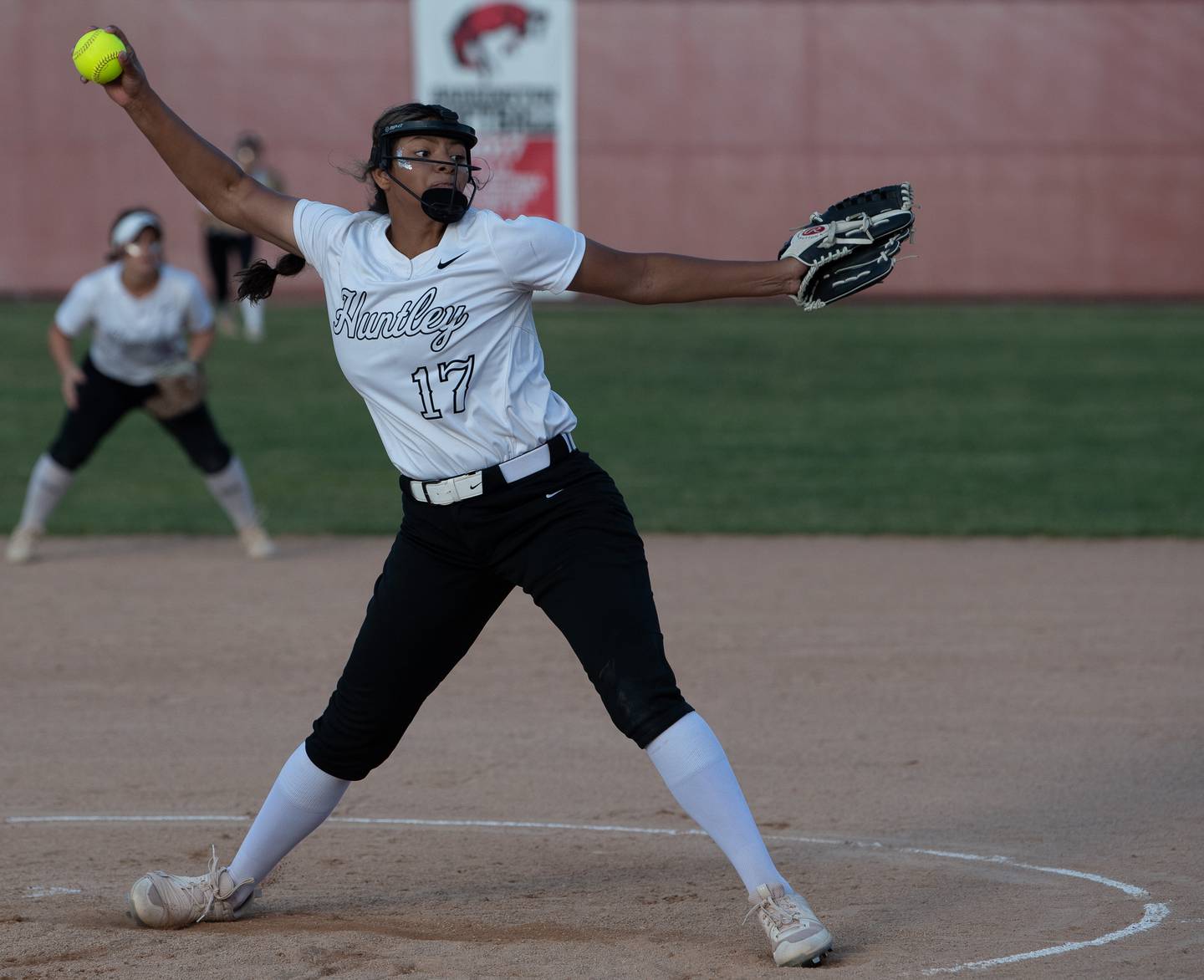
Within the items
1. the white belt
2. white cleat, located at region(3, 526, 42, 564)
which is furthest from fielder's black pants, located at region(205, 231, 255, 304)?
the white belt

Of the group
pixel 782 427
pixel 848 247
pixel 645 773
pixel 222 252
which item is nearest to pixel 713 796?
pixel 848 247

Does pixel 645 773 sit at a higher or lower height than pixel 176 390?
lower

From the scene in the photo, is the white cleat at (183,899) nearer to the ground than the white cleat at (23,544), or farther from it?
nearer to the ground

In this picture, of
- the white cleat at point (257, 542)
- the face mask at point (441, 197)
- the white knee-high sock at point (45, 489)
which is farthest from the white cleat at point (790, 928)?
the white knee-high sock at point (45, 489)

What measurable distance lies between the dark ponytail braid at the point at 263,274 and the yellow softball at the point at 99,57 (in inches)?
24.1

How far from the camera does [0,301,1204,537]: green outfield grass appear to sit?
11984mm

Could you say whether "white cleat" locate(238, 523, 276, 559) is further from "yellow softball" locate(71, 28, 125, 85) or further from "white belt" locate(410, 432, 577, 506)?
"white belt" locate(410, 432, 577, 506)

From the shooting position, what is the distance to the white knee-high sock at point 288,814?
14.9 ft

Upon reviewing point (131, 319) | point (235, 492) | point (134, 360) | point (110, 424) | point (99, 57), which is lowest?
point (235, 492)

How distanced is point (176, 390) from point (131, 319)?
0.47 meters

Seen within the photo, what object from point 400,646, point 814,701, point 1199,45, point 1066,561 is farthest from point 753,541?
point 1199,45

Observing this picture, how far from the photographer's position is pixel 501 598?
14.9 feet

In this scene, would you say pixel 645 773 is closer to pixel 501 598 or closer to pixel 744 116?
pixel 501 598

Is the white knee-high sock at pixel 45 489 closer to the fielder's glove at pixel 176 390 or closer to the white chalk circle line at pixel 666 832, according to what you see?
the fielder's glove at pixel 176 390
